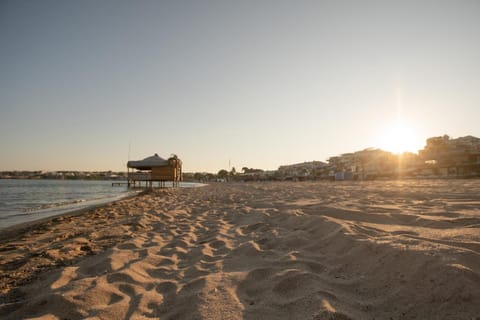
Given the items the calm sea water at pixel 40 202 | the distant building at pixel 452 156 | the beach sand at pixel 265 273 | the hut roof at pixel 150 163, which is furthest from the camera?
the hut roof at pixel 150 163

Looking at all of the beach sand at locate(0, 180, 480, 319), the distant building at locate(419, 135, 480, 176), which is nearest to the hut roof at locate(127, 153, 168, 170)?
the beach sand at locate(0, 180, 480, 319)

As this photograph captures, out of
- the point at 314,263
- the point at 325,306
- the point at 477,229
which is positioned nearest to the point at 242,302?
the point at 325,306

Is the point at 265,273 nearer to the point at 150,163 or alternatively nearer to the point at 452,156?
the point at 150,163

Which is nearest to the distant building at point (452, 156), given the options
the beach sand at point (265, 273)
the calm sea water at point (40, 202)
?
the beach sand at point (265, 273)

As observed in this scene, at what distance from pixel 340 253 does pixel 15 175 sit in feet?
376

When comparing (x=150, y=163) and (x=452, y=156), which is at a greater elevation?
(x=452, y=156)

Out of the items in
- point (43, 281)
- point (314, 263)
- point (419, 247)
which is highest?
point (419, 247)

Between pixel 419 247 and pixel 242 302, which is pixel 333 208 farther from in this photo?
pixel 242 302

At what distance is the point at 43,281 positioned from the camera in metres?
2.18

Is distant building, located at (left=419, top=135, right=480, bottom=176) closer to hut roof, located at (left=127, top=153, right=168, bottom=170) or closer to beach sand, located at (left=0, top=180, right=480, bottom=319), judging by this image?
beach sand, located at (left=0, top=180, right=480, bottom=319)

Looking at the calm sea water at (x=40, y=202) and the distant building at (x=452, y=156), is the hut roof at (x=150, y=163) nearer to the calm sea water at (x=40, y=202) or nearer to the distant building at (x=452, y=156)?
the calm sea water at (x=40, y=202)

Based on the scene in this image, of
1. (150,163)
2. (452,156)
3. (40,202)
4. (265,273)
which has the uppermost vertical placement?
(452,156)

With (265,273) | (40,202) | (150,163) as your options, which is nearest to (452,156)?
(265,273)

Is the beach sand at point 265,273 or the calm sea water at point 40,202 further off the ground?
the beach sand at point 265,273
